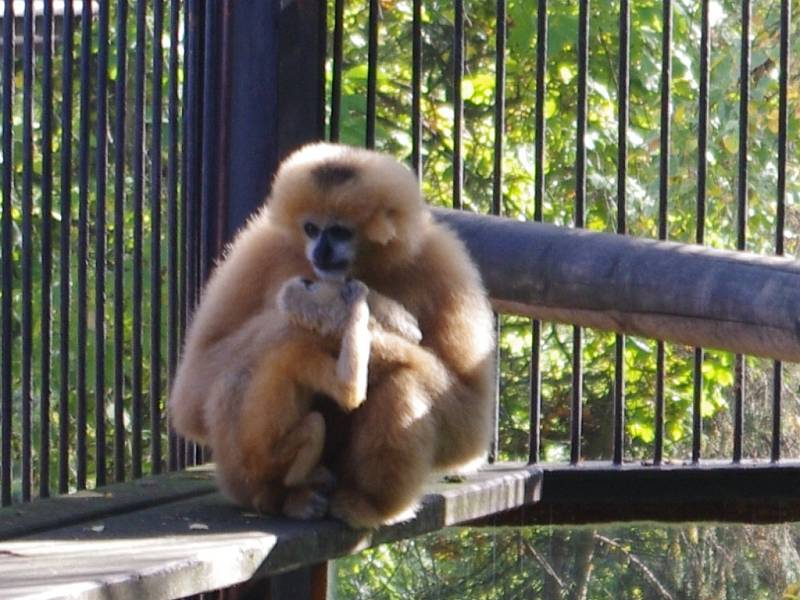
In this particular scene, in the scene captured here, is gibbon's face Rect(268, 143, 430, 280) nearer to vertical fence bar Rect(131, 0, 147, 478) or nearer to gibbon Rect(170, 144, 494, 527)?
gibbon Rect(170, 144, 494, 527)

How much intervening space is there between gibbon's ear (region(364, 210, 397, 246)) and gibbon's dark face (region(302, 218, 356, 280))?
0.06 metres

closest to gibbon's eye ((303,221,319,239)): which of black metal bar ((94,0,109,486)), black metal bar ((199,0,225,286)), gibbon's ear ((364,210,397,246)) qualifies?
gibbon's ear ((364,210,397,246))

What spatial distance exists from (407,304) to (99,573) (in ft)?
4.72

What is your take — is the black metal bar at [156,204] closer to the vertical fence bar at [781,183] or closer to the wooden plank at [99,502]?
the wooden plank at [99,502]

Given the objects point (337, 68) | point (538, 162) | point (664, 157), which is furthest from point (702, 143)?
point (337, 68)

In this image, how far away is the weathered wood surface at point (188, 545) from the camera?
252 centimetres

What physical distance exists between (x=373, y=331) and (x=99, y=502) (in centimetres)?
84

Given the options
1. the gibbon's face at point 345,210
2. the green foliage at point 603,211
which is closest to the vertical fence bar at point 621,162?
the gibbon's face at point 345,210

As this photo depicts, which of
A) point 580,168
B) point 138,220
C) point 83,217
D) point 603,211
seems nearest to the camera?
point 138,220

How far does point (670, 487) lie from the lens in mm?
4352

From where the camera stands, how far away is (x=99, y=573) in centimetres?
254

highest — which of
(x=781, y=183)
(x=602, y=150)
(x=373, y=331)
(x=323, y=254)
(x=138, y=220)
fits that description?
(x=602, y=150)

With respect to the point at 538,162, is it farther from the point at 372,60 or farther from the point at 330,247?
the point at 330,247

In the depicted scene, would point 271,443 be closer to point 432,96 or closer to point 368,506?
point 368,506
